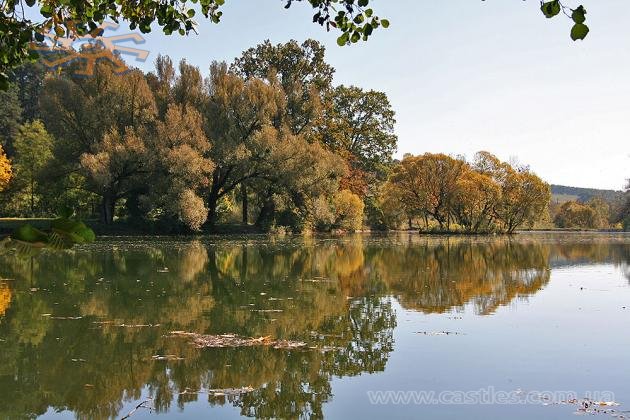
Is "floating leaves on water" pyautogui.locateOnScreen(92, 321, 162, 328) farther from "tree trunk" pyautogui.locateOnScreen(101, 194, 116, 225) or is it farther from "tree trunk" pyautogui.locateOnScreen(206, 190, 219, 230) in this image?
"tree trunk" pyautogui.locateOnScreen(206, 190, 219, 230)

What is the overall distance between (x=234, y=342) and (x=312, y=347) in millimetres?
1104

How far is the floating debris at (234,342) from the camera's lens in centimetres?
795

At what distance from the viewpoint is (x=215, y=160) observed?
38.1 metres

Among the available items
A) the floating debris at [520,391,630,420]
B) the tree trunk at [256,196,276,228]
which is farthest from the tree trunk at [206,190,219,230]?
the floating debris at [520,391,630,420]

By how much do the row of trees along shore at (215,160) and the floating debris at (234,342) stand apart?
2711 centimetres

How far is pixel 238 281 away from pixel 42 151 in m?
35.1

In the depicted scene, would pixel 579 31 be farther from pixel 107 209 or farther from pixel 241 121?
pixel 107 209

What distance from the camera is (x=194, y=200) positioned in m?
35.4

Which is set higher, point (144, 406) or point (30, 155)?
point (30, 155)

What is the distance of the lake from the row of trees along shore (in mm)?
20438

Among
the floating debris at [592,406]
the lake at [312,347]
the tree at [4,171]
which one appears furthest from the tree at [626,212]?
the floating debris at [592,406]

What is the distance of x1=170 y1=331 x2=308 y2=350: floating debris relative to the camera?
26.1ft

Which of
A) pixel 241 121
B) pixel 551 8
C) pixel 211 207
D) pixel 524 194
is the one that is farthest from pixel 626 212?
pixel 551 8

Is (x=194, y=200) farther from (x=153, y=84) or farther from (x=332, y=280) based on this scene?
(x=332, y=280)
